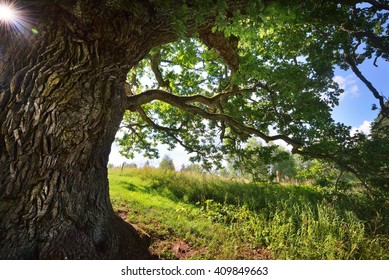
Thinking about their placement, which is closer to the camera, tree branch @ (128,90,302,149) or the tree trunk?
the tree trunk

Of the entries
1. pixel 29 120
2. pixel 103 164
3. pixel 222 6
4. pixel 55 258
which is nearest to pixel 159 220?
pixel 103 164

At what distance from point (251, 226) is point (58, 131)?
444 centimetres

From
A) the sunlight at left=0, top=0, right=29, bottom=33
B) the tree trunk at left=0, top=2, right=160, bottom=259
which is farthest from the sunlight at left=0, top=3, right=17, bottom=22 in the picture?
the tree trunk at left=0, top=2, right=160, bottom=259

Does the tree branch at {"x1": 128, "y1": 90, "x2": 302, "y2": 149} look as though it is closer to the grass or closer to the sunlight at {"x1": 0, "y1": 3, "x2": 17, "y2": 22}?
the grass

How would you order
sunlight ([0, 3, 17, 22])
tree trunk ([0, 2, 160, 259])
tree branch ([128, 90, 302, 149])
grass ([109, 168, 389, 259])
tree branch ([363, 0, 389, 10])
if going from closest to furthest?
tree trunk ([0, 2, 160, 259]) < sunlight ([0, 3, 17, 22]) < tree branch ([363, 0, 389, 10]) < grass ([109, 168, 389, 259]) < tree branch ([128, 90, 302, 149])

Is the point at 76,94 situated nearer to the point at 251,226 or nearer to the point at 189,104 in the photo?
the point at 189,104

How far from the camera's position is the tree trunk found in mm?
2679

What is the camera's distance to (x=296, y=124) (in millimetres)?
6867

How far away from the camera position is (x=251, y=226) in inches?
Result: 220

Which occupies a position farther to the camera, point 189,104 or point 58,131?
point 189,104

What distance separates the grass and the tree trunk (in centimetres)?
181

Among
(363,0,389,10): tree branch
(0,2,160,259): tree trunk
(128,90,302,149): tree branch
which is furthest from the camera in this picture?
(128,90,302,149): tree branch

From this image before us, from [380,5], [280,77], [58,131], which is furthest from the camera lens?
[280,77]

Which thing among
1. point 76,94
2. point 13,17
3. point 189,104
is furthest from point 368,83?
point 13,17
